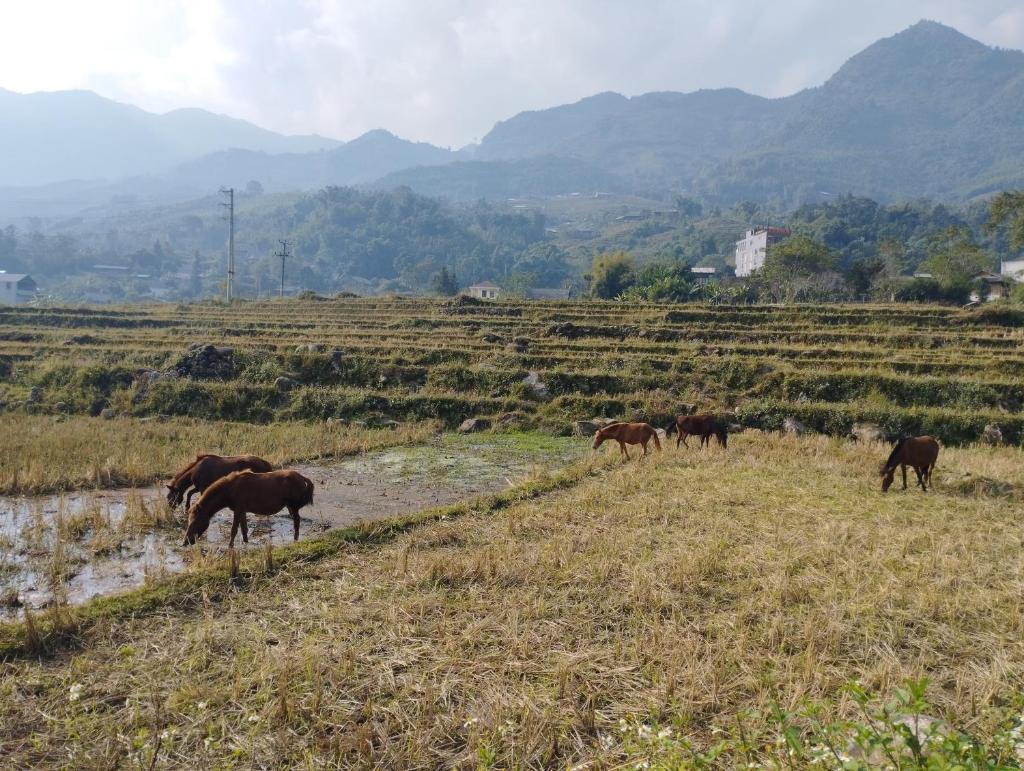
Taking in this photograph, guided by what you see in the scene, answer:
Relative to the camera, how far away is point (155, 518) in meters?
10.4

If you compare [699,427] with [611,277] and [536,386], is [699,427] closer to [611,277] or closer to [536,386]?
[536,386]

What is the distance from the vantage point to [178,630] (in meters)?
6.15

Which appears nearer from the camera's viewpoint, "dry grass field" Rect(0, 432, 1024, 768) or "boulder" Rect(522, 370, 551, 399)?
"dry grass field" Rect(0, 432, 1024, 768)

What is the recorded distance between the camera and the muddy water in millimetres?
8031

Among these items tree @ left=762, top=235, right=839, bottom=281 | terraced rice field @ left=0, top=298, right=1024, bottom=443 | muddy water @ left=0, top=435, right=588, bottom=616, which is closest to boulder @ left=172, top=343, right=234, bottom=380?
terraced rice field @ left=0, top=298, right=1024, bottom=443

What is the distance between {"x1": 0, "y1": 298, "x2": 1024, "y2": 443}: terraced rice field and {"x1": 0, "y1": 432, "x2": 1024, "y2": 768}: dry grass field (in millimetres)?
13169

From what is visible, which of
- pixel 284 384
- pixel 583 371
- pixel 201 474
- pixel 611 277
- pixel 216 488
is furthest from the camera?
pixel 611 277

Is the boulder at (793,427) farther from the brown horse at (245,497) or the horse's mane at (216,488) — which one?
the horse's mane at (216,488)

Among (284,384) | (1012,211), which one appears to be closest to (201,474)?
(284,384)

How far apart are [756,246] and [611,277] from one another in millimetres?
44607

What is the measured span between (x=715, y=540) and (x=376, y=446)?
11473 mm

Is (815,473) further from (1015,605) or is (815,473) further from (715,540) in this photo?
(1015,605)

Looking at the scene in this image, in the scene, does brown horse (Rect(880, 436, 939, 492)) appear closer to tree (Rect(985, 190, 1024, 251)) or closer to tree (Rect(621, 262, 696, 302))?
tree (Rect(621, 262, 696, 302))

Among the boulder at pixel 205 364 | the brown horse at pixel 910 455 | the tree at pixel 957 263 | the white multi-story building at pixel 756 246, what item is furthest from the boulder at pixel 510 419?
the white multi-story building at pixel 756 246
